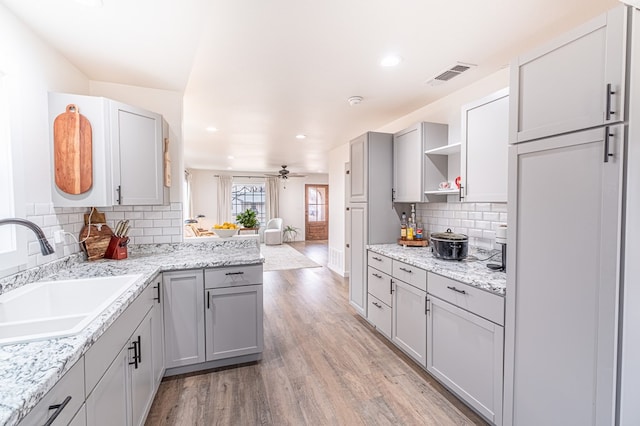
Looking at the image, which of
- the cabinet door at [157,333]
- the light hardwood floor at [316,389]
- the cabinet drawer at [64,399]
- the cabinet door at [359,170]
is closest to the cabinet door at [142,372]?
the cabinet door at [157,333]

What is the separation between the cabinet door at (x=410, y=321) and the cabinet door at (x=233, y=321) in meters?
1.20

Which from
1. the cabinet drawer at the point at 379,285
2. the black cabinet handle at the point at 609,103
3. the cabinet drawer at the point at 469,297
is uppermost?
the black cabinet handle at the point at 609,103

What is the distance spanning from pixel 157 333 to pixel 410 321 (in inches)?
75.8

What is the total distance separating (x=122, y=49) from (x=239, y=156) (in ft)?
15.4

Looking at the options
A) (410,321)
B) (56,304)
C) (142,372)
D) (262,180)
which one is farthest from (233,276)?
(262,180)

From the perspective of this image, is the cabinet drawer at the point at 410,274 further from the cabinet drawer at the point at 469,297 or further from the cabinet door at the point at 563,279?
the cabinet door at the point at 563,279

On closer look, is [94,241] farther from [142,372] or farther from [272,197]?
[272,197]

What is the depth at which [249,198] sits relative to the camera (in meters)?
9.88

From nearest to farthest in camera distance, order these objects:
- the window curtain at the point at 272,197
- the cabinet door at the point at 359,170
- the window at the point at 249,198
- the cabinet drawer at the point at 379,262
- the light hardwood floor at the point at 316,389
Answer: the light hardwood floor at the point at 316,389, the cabinet drawer at the point at 379,262, the cabinet door at the point at 359,170, the window at the point at 249,198, the window curtain at the point at 272,197

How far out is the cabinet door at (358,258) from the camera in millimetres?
3279

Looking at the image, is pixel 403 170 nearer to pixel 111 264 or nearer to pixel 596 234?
pixel 596 234

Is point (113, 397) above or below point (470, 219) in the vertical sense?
below

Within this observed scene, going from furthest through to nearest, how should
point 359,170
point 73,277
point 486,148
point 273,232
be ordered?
point 273,232 → point 359,170 → point 486,148 → point 73,277

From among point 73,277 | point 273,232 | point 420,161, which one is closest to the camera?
point 73,277
